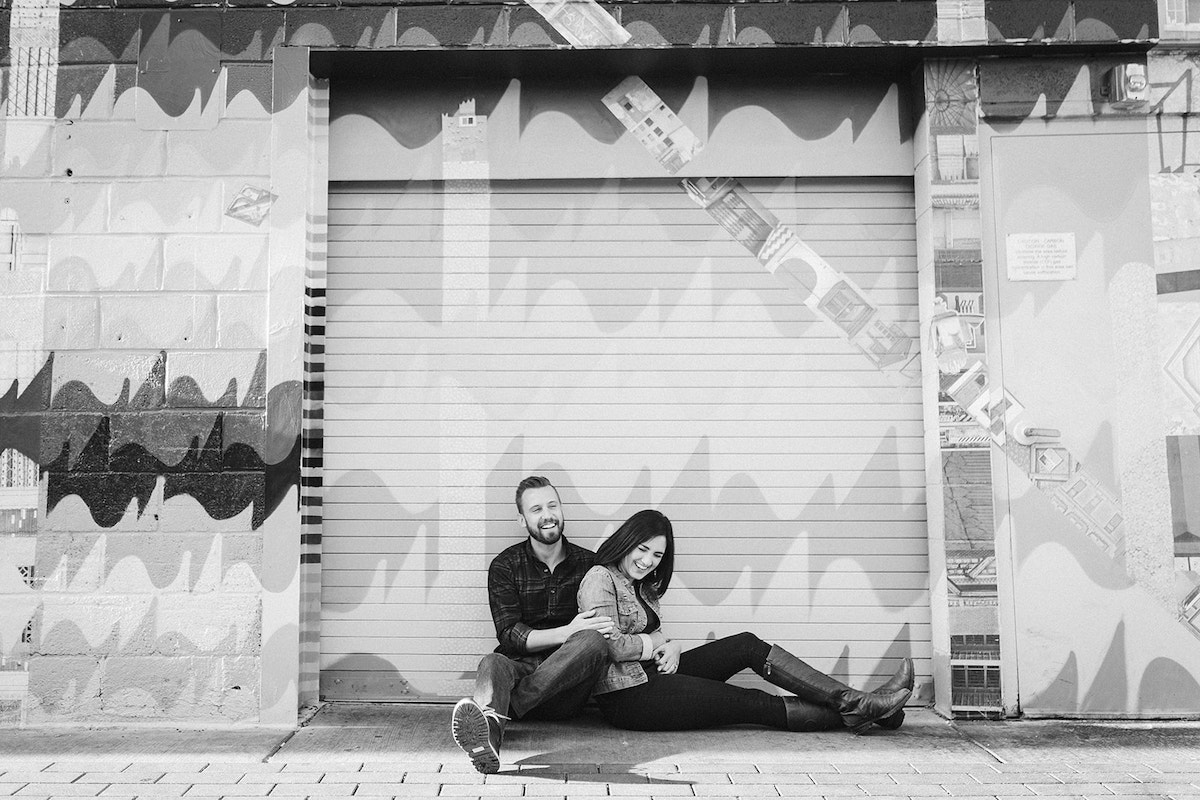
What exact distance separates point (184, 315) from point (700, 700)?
10.6ft

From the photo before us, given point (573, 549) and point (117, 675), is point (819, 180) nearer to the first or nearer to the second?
point (573, 549)

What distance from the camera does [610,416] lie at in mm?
5500

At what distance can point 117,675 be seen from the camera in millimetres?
4961

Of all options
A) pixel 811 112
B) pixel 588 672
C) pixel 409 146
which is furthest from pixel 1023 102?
pixel 588 672

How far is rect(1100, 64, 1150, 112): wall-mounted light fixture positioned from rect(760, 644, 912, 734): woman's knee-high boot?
3256 millimetres

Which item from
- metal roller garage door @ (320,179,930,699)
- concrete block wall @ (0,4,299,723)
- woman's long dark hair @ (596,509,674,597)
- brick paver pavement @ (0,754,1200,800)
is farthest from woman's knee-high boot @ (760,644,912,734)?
concrete block wall @ (0,4,299,723)

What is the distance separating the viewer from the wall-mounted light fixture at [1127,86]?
5242 mm

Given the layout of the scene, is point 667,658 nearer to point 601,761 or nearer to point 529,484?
point 601,761

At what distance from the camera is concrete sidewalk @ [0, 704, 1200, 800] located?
394 cm

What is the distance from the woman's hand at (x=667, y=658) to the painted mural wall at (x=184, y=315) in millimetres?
1799

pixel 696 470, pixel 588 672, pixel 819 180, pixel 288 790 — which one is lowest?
pixel 288 790

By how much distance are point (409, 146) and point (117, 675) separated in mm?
3125

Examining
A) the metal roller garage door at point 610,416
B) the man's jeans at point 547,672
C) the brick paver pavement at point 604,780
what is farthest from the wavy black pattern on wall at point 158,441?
the man's jeans at point 547,672

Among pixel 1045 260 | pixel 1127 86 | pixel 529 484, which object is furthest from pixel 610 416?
pixel 1127 86
